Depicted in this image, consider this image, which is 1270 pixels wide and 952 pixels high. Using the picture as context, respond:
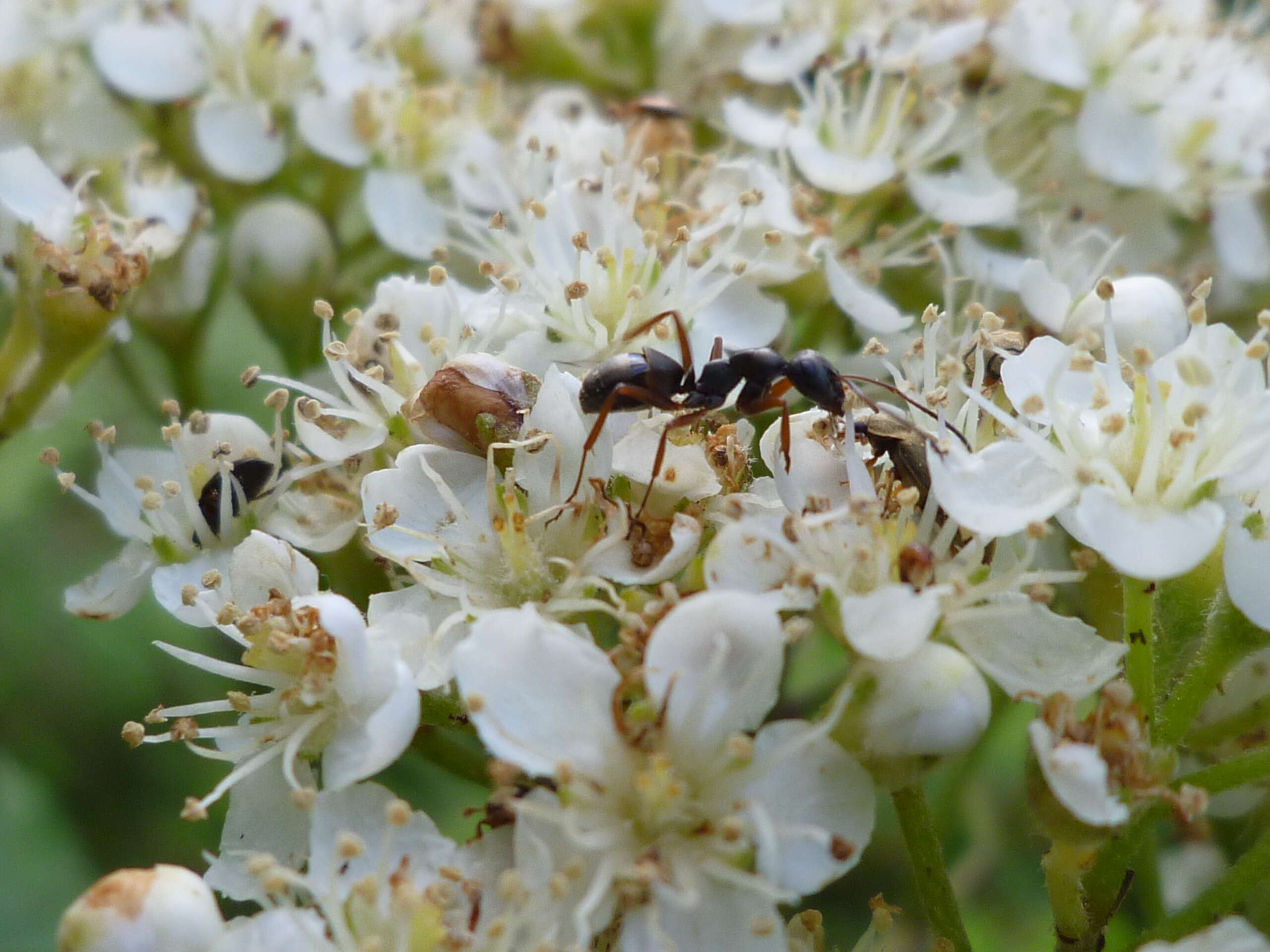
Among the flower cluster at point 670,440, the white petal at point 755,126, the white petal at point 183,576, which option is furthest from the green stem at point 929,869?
the white petal at point 755,126

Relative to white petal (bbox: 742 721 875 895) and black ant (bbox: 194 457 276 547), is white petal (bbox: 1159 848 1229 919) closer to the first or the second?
white petal (bbox: 742 721 875 895)

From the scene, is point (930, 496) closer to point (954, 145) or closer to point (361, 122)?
point (954, 145)

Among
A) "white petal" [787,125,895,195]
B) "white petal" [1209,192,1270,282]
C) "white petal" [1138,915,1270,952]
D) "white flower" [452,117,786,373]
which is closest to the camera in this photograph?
"white petal" [1138,915,1270,952]

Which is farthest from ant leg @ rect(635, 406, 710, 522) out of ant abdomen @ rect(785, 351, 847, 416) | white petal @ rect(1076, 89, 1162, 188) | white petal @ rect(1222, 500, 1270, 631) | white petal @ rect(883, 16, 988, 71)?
white petal @ rect(1076, 89, 1162, 188)

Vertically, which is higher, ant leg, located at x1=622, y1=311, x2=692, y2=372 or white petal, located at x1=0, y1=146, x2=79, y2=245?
white petal, located at x1=0, y1=146, x2=79, y2=245

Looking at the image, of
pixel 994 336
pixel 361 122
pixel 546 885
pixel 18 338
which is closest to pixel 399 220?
pixel 361 122

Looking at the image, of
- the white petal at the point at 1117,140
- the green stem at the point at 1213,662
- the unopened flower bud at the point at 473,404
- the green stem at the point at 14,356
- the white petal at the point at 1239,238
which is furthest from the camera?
the white petal at the point at 1239,238

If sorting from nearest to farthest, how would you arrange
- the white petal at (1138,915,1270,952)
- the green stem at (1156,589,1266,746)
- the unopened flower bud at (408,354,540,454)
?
1. the white petal at (1138,915,1270,952)
2. the green stem at (1156,589,1266,746)
3. the unopened flower bud at (408,354,540,454)

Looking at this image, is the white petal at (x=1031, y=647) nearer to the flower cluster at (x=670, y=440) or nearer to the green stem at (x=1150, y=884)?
the flower cluster at (x=670, y=440)
